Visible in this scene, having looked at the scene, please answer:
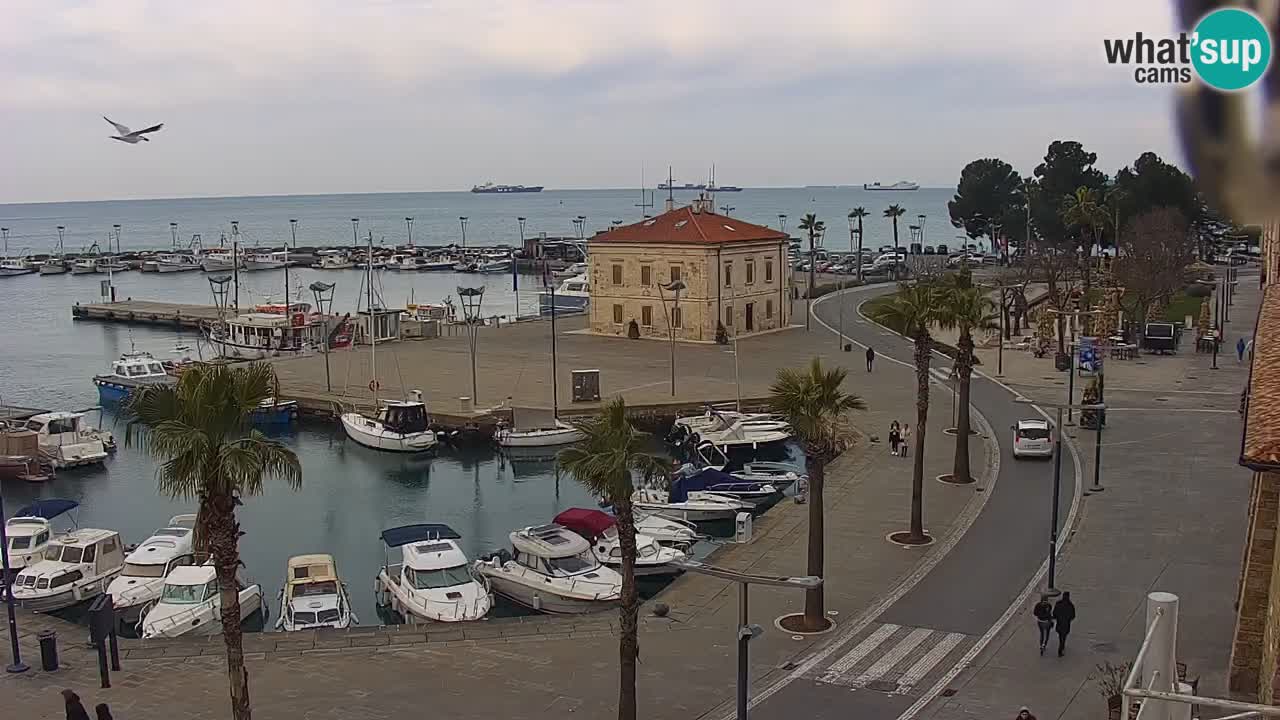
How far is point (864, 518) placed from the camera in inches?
1336

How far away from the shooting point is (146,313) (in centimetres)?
11006

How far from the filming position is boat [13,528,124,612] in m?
32.4

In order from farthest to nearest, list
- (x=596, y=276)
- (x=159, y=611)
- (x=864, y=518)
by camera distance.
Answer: (x=596, y=276), (x=864, y=518), (x=159, y=611)

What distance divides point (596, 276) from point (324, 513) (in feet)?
128

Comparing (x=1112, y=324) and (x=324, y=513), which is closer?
(x=324, y=513)

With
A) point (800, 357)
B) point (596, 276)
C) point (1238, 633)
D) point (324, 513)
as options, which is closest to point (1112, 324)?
point (800, 357)

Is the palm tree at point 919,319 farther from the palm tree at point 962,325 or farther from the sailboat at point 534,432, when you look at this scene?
the sailboat at point 534,432

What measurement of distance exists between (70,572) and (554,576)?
45.0 feet

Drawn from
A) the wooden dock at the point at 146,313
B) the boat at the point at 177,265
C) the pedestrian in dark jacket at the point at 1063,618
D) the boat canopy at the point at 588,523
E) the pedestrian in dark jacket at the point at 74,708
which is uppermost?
the boat at the point at 177,265

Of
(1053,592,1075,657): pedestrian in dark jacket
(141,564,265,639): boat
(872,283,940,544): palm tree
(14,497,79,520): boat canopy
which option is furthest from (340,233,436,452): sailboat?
(1053,592,1075,657): pedestrian in dark jacket

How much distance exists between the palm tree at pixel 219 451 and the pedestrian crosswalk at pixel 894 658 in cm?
1086

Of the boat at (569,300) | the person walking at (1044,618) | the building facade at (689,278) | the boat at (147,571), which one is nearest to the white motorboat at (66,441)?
the boat at (147,571)

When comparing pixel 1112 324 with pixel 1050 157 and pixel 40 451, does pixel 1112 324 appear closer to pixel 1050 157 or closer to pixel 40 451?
pixel 1050 157

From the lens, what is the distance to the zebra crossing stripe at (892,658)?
22.4 meters
